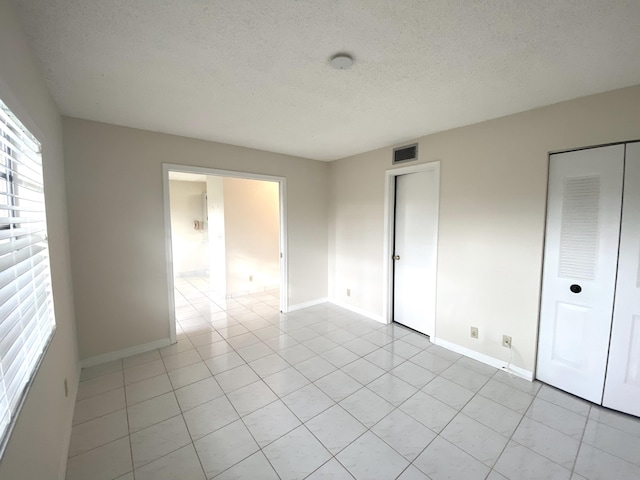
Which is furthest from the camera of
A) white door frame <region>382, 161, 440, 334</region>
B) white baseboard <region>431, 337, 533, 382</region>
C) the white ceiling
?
white door frame <region>382, 161, 440, 334</region>

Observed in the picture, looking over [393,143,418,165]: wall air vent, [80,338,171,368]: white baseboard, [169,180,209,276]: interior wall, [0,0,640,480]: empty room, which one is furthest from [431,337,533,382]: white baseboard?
[169,180,209,276]: interior wall

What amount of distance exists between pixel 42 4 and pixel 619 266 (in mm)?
3768

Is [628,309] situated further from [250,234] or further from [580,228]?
[250,234]

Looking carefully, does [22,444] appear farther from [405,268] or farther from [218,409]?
[405,268]

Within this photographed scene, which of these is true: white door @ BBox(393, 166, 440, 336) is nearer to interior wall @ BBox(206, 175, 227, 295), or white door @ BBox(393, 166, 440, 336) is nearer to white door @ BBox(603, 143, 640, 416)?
white door @ BBox(603, 143, 640, 416)

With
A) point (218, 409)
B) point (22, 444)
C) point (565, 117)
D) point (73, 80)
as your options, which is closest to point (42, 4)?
point (73, 80)

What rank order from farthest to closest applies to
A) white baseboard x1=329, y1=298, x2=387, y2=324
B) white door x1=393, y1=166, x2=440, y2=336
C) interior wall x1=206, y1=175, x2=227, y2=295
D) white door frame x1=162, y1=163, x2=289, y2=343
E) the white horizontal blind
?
1. interior wall x1=206, y1=175, x2=227, y2=295
2. white baseboard x1=329, y1=298, x2=387, y2=324
3. white door x1=393, y1=166, x2=440, y2=336
4. white door frame x1=162, y1=163, x2=289, y2=343
5. the white horizontal blind

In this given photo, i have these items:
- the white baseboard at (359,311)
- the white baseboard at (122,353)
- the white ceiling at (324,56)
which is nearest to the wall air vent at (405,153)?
the white ceiling at (324,56)

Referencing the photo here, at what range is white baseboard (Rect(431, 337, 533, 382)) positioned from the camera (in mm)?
2424

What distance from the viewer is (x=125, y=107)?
2238 millimetres

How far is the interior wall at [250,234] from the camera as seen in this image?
4844mm

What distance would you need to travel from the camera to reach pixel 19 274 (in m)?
1.10

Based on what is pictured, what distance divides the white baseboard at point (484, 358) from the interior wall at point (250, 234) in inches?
133

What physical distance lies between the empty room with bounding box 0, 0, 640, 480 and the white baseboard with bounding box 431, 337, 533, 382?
18 mm
